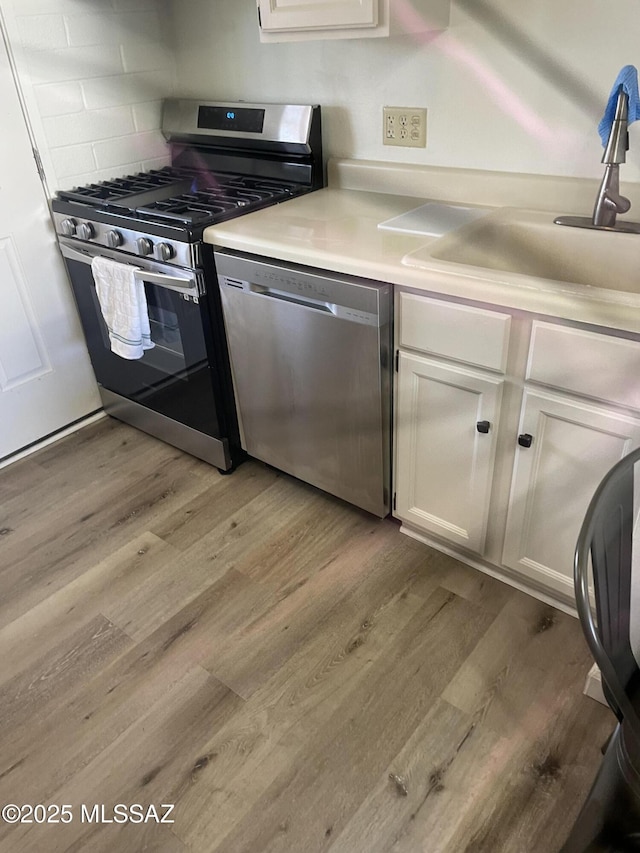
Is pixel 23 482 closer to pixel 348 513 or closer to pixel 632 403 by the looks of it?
pixel 348 513

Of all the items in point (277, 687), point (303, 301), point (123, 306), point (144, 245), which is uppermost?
point (144, 245)

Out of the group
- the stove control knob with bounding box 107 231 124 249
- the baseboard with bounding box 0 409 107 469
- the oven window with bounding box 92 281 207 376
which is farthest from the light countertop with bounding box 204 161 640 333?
the baseboard with bounding box 0 409 107 469

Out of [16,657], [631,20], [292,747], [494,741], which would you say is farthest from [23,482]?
[631,20]

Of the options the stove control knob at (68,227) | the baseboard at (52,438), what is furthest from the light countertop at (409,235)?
the baseboard at (52,438)

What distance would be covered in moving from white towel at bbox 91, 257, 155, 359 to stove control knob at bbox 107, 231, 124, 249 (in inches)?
2.2

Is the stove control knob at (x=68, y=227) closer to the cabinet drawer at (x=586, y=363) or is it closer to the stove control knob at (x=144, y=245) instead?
the stove control knob at (x=144, y=245)

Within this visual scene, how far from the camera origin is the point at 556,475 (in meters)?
1.45

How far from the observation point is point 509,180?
68.8 inches

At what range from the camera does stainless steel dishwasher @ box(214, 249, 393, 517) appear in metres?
1.59

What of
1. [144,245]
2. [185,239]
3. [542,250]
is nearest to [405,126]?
[542,250]

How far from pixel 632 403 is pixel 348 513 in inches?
38.9

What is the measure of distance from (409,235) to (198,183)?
1.00 m

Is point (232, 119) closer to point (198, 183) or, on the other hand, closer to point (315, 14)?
point (198, 183)

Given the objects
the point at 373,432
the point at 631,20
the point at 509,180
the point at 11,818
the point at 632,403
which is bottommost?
the point at 11,818
